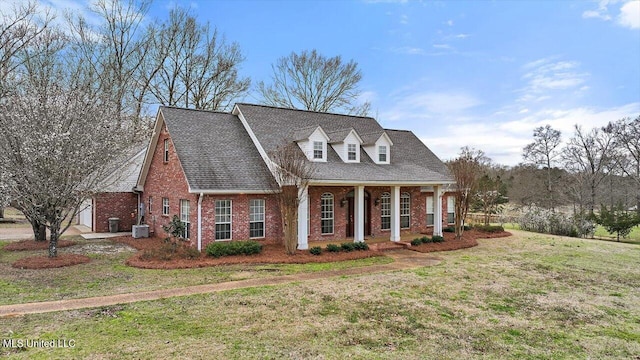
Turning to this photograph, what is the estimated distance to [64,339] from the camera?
623 cm

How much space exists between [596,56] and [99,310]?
20.8 meters

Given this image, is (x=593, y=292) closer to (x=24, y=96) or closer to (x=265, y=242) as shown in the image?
(x=265, y=242)

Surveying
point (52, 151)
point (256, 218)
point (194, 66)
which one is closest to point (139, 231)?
point (256, 218)

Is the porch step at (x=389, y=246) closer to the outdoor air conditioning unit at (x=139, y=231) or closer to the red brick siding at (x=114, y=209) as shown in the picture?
the outdoor air conditioning unit at (x=139, y=231)

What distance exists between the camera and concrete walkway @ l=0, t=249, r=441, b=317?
785cm

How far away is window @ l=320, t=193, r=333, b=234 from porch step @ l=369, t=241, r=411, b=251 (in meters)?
2.17

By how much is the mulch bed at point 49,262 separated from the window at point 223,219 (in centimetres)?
448

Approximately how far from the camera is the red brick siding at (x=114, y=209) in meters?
20.3

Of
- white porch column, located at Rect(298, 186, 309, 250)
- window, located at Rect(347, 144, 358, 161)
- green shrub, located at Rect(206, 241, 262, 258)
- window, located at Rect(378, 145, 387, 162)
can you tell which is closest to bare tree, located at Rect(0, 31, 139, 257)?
green shrub, located at Rect(206, 241, 262, 258)

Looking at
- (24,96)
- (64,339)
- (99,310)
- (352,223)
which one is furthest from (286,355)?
(24,96)

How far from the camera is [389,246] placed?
16141 mm

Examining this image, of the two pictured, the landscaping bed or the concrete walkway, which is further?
the landscaping bed

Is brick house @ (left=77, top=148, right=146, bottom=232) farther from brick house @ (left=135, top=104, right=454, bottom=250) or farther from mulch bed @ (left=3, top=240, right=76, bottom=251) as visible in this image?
mulch bed @ (left=3, top=240, right=76, bottom=251)

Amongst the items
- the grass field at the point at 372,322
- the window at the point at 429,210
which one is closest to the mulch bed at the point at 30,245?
the grass field at the point at 372,322
